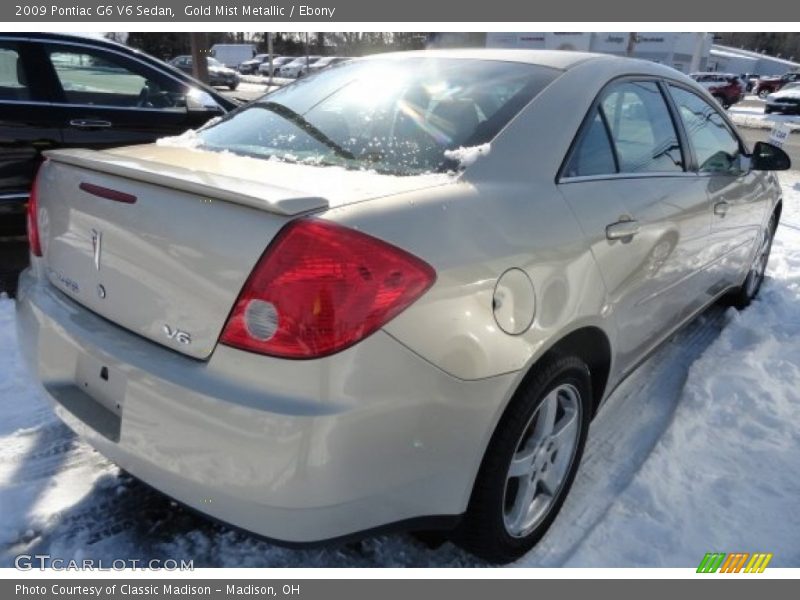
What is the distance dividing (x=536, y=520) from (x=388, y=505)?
771 millimetres

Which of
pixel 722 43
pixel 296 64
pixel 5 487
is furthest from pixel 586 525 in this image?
pixel 722 43

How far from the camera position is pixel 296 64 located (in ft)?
139

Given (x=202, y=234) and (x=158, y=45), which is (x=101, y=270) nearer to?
(x=202, y=234)

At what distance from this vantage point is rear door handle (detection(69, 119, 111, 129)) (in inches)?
175

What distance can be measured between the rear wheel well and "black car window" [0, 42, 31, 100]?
408 cm

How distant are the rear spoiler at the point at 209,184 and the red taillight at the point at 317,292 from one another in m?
0.06

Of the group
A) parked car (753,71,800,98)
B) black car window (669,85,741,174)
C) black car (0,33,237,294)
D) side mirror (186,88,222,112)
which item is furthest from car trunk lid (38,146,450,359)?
parked car (753,71,800,98)

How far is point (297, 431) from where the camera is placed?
1.46m

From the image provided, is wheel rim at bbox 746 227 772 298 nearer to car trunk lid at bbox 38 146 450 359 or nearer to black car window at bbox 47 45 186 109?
car trunk lid at bbox 38 146 450 359

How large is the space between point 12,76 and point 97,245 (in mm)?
3257

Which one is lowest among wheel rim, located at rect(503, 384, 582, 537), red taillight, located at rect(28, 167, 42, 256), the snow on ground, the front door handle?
the snow on ground

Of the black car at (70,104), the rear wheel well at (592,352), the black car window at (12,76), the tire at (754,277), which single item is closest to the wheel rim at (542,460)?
the rear wheel well at (592,352)

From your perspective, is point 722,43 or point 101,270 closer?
point 101,270

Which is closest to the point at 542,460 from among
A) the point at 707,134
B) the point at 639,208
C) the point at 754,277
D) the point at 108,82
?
the point at 639,208
